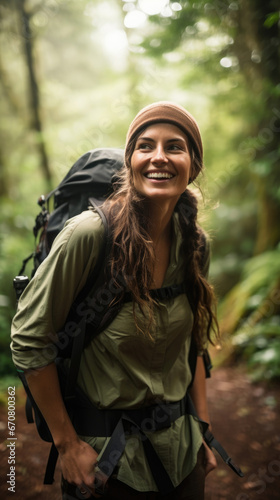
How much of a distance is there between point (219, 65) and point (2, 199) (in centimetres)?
763

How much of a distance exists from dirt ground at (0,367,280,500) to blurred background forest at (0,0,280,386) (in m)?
0.42

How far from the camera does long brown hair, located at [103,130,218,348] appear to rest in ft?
5.54

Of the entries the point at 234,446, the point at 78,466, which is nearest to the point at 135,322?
the point at 78,466

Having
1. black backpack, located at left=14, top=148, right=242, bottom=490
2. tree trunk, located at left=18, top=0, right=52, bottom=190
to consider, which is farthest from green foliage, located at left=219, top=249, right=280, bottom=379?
tree trunk, located at left=18, top=0, right=52, bottom=190

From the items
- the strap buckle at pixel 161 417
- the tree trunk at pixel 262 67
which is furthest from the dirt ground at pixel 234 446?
the tree trunk at pixel 262 67

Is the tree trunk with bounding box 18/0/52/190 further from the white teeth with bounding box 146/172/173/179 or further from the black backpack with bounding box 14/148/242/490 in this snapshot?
the white teeth with bounding box 146/172/173/179

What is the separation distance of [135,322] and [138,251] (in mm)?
354

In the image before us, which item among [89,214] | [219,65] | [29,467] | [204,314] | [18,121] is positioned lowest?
[29,467]

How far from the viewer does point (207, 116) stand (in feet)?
23.6

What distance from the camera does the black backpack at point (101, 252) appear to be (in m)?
1.67

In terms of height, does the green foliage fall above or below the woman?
below

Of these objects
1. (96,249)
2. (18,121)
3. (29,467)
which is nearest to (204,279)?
(96,249)

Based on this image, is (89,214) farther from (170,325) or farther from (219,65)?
(219,65)

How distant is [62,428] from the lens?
1.66 meters
